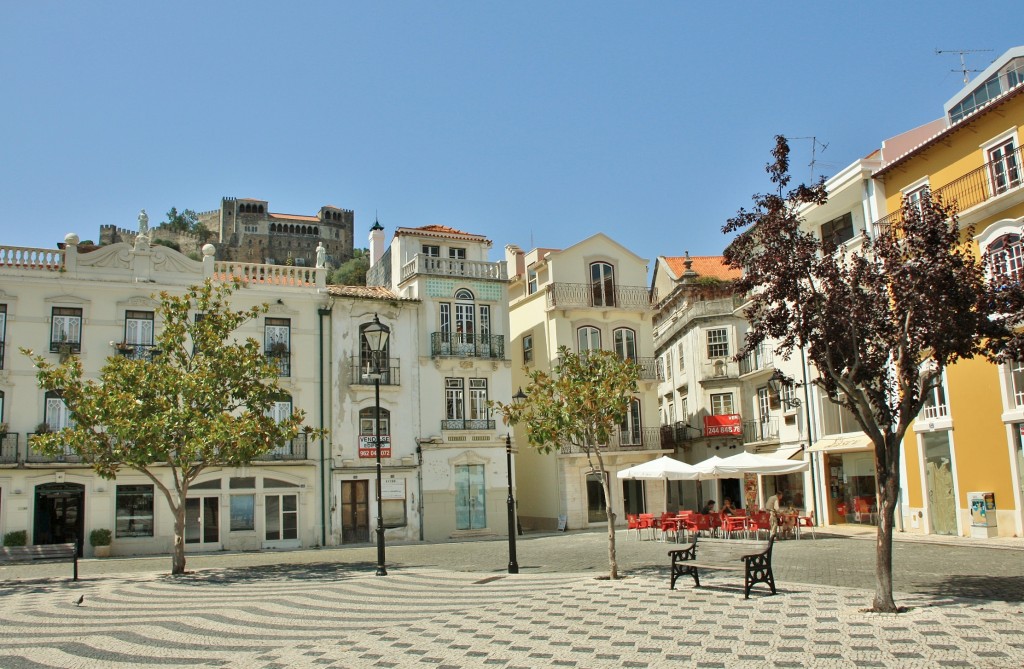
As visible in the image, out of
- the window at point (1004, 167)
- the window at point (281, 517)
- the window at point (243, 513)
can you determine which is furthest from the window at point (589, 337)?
the window at point (1004, 167)

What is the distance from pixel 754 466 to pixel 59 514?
74.3ft

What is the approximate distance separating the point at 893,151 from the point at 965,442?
384 inches

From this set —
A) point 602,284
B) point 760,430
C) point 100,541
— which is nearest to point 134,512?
point 100,541

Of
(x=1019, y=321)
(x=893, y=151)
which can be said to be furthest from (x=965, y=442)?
(x=1019, y=321)

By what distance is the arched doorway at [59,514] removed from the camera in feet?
93.6

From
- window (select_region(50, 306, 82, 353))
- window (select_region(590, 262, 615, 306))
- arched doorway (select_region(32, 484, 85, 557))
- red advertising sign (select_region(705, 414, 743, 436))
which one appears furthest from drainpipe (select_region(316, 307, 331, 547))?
red advertising sign (select_region(705, 414, 743, 436))

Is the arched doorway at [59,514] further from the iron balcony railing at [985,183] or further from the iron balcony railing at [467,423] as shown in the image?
the iron balcony railing at [985,183]

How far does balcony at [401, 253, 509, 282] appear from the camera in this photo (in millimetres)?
35625

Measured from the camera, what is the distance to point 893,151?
27.8m

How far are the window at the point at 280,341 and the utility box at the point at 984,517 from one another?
23114 mm

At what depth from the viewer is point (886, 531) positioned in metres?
11.7

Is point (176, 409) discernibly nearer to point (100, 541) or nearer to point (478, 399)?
point (100, 541)

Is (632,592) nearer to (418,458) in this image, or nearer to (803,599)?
(803,599)

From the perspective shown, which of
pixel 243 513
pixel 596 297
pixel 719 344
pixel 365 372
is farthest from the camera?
pixel 719 344
